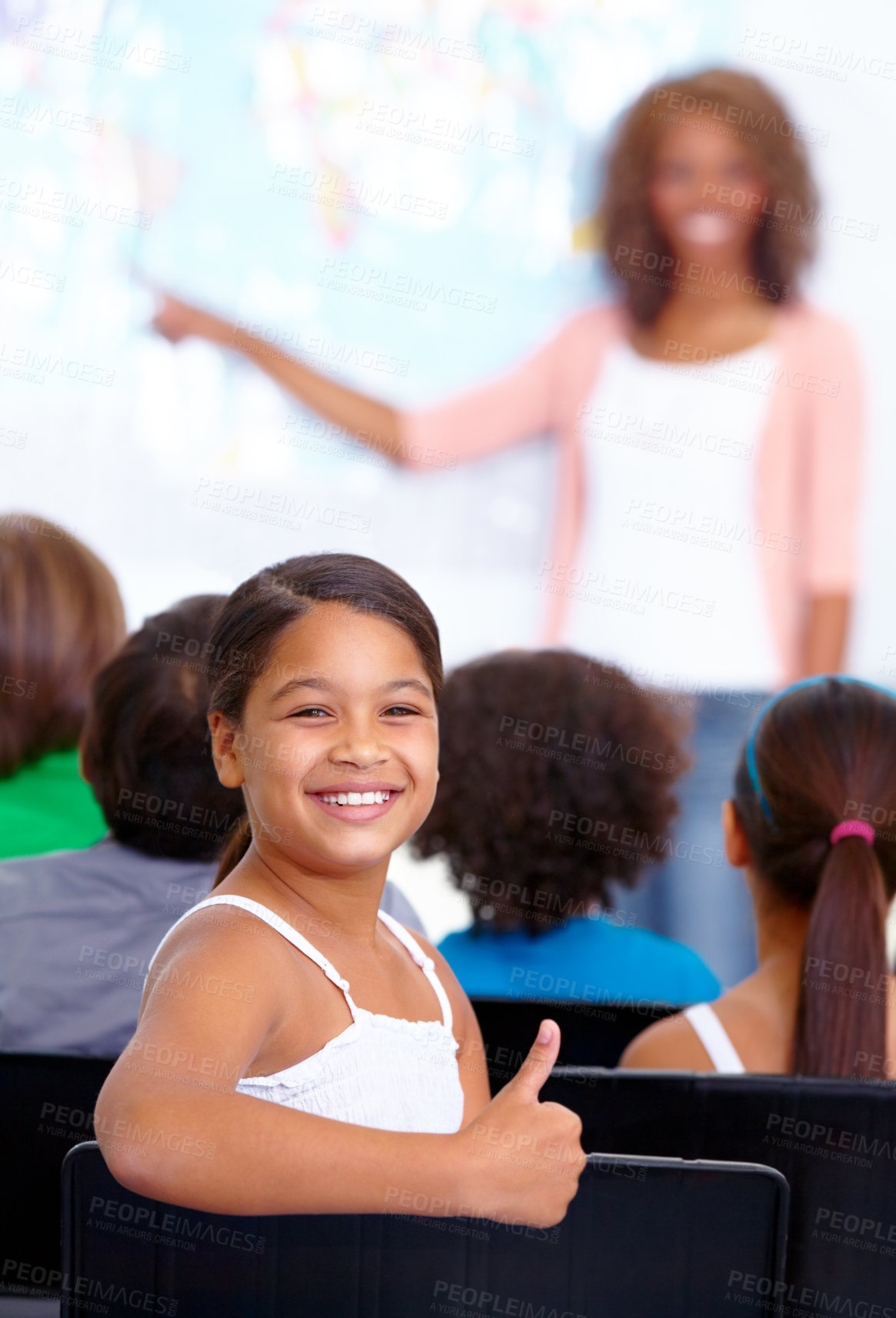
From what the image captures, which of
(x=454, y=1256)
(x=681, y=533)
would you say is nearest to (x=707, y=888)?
(x=681, y=533)

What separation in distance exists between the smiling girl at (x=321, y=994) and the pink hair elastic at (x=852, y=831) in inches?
25.9

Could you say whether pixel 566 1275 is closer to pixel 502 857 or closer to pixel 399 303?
pixel 502 857

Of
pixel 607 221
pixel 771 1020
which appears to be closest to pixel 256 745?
pixel 771 1020

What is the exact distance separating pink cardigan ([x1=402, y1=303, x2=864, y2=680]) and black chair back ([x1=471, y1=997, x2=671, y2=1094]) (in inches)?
51.7

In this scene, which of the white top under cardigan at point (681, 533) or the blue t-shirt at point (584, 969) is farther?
the white top under cardigan at point (681, 533)

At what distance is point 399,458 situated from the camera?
3148 mm

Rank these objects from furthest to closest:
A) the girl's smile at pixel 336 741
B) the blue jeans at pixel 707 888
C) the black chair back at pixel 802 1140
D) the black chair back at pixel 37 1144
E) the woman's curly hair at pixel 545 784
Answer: the blue jeans at pixel 707 888
the woman's curly hair at pixel 545 784
the black chair back at pixel 37 1144
the black chair back at pixel 802 1140
the girl's smile at pixel 336 741

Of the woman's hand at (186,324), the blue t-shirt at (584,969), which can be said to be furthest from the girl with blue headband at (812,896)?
the woman's hand at (186,324)

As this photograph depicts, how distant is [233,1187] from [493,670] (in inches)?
65.9

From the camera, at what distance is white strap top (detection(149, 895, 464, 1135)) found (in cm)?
102

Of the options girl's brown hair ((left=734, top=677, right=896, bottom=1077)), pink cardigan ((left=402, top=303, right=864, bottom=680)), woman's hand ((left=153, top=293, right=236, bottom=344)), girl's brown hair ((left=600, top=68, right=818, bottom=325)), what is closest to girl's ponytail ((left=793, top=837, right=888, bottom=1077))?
girl's brown hair ((left=734, top=677, right=896, bottom=1077))

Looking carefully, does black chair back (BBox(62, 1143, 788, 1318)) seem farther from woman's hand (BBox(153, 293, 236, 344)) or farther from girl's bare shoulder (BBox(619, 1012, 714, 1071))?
woman's hand (BBox(153, 293, 236, 344))

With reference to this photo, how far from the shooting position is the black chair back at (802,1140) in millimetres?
1372

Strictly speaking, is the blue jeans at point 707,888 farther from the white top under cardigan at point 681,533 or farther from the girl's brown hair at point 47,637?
the girl's brown hair at point 47,637
